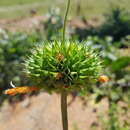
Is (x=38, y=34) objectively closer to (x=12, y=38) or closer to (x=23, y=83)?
(x=12, y=38)

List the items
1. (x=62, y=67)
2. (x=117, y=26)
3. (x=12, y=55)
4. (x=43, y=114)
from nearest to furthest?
(x=62, y=67), (x=43, y=114), (x=12, y=55), (x=117, y=26)

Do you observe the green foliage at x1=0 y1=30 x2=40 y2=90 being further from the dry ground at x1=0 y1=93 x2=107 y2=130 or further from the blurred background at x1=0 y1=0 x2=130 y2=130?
the dry ground at x1=0 y1=93 x2=107 y2=130

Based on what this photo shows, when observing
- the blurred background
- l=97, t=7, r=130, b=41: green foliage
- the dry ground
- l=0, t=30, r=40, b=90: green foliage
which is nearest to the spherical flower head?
the blurred background

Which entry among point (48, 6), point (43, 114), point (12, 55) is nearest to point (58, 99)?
point (43, 114)

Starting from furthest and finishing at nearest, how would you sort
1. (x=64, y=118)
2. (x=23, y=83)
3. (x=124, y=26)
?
(x=124, y=26) → (x=23, y=83) → (x=64, y=118)

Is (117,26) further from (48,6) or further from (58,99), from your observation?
(48,6)

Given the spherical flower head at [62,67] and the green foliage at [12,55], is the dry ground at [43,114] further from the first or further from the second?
the spherical flower head at [62,67]

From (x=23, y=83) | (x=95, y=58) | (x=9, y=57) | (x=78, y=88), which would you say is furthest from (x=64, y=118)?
(x=9, y=57)

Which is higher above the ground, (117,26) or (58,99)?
(117,26)
